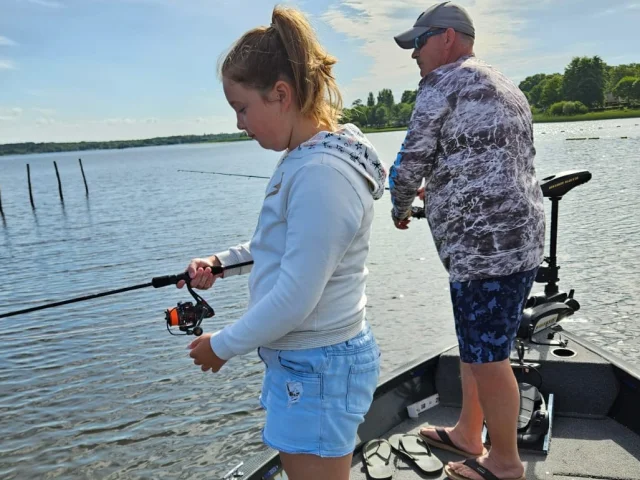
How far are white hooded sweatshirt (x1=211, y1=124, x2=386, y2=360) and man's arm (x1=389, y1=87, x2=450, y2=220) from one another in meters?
0.75

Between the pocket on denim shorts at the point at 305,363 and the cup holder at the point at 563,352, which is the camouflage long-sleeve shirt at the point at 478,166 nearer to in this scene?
the pocket on denim shorts at the point at 305,363

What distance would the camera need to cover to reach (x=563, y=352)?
161 inches

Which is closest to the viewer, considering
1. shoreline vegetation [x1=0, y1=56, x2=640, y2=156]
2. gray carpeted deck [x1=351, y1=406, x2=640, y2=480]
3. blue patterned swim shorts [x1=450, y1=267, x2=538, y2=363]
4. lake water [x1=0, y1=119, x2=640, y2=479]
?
blue patterned swim shorts [x1=450, y1=267, x2=538, y2=363]

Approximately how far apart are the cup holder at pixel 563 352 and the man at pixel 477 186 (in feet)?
4.47

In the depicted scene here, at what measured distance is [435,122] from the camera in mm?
2637

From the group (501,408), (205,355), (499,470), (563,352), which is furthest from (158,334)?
(205,355)

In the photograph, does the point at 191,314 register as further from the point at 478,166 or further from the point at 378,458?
the point at 378,458

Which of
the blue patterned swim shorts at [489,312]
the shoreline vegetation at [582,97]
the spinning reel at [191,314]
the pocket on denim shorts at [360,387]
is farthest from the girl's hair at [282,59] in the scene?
the shoreline vegetation at [582,97]

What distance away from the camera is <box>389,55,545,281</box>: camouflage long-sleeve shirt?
255 cm

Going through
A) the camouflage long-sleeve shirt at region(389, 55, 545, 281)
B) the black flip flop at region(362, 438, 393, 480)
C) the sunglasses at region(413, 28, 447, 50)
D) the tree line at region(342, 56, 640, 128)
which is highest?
Answer: the tree line at region(342, 56, 640, 128)

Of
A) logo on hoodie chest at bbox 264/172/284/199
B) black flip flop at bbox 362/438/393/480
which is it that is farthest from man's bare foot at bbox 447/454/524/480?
logo on hoodie chest at bbox 264/172/284/199

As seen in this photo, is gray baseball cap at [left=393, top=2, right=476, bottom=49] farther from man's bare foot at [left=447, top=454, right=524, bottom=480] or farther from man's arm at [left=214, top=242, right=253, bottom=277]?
man's bare foot at [left=447, top=454, right=524, bottom=480]

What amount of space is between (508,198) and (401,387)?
1.92 m

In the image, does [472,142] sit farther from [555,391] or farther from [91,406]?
[91,406]
